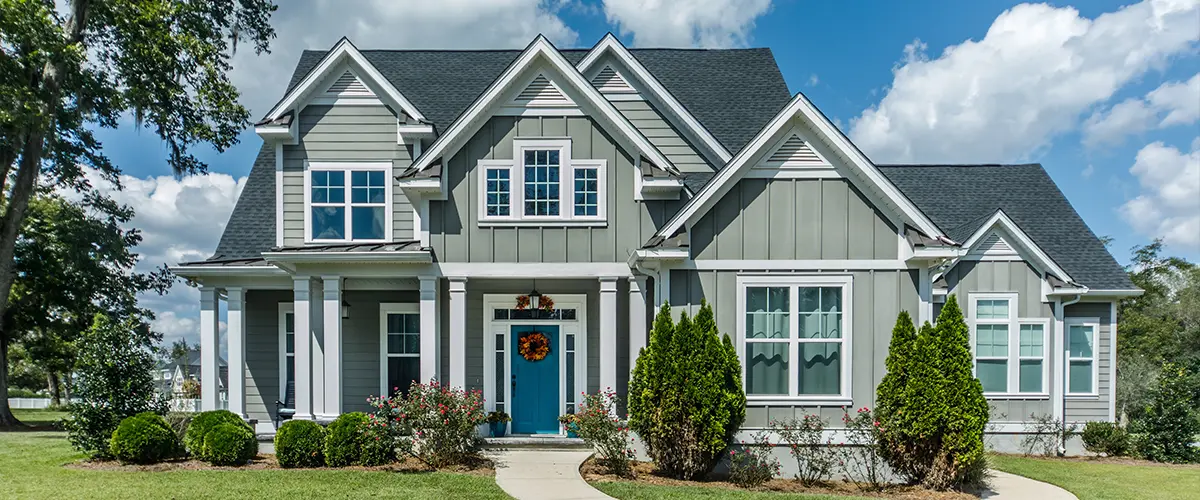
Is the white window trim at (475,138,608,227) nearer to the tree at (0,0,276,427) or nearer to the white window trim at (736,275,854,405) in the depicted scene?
the white window trim at (736,275,854,405)

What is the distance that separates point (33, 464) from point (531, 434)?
26.5ft

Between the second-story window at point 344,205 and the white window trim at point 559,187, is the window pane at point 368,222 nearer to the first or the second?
the second-story window at point 344,205

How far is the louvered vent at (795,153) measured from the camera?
9.91 meters

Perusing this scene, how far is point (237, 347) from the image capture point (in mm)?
12047

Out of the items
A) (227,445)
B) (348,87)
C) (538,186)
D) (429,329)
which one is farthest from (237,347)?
(538,186)

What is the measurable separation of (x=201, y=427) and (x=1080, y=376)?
55.3ft

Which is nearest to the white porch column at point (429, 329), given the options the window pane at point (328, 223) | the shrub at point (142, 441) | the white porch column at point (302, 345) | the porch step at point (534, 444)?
the porch step at point (534, 444)

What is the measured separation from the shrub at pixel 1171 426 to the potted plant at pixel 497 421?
42.3ft

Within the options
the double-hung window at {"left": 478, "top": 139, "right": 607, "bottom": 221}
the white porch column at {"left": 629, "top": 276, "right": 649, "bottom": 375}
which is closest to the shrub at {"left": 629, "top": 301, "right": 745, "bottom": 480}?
the white porch column at {"left": 629, "top": 276, "right": 649, "bottom": 375}

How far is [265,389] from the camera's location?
13023mm

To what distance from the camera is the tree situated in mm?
14977

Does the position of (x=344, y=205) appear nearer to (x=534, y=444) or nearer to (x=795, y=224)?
(x=534, y=444)

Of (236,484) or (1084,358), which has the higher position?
(1084,358)

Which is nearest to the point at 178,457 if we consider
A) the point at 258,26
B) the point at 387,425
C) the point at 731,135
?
the point at 387,425
